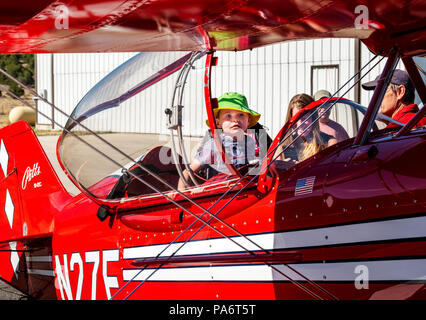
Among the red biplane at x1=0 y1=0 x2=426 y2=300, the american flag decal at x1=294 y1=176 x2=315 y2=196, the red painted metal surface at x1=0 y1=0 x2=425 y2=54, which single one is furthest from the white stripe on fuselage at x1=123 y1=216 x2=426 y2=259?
the red painted metal surface at x1=0 y1=0 x2=425 y2=54

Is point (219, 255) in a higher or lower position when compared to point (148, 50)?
lower

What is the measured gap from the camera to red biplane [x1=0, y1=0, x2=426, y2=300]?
2.28 metres

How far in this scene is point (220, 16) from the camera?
2412 millimetres

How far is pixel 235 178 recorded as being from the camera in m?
2.73

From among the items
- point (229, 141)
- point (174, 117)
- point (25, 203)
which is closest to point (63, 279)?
point (25, 203)

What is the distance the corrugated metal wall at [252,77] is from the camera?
9.27 feet

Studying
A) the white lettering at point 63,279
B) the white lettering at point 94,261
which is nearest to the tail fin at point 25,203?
the white lettering at point 63,279

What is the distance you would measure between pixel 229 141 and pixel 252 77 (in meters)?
6.65

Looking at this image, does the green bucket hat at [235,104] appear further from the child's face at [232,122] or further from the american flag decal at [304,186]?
the american flag decal at [304,186]

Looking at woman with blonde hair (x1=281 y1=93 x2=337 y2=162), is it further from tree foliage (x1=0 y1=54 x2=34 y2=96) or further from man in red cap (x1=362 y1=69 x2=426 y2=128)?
tree foliage (x1=0 y1=54 x2=34 y2=96)

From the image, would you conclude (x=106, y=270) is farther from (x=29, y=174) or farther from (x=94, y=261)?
(x=29, y=174)

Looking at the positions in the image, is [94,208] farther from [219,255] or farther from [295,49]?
[295,49]
